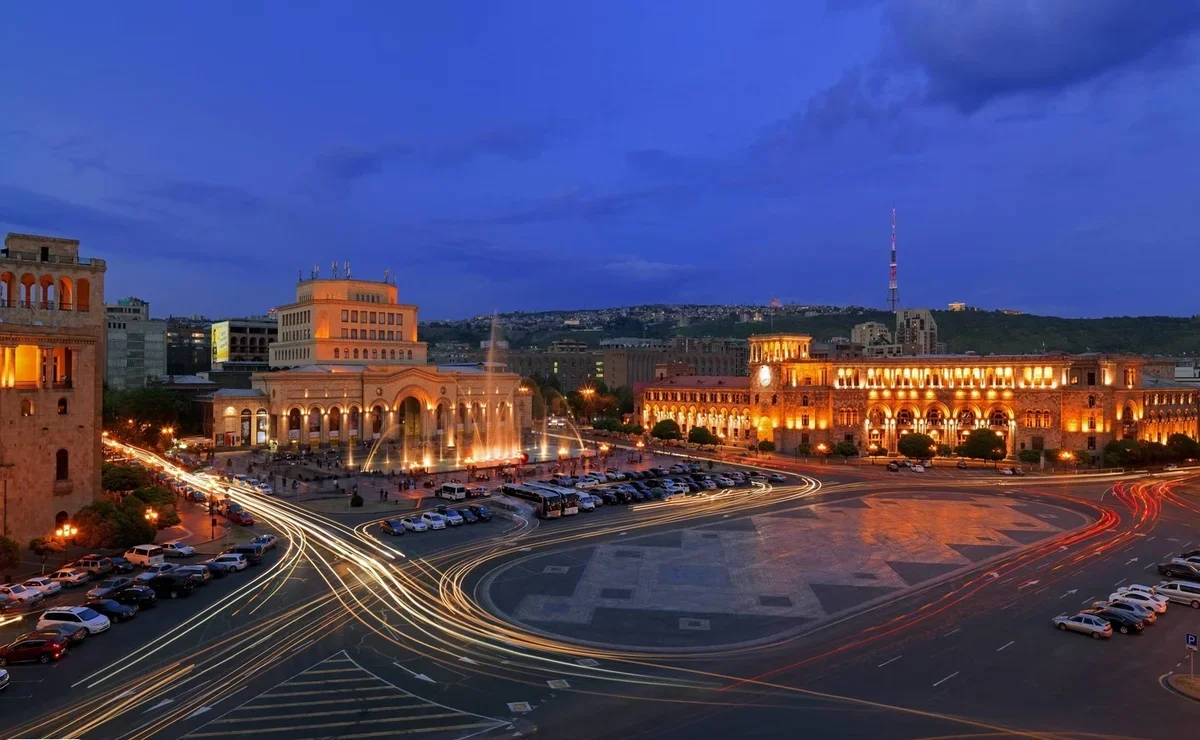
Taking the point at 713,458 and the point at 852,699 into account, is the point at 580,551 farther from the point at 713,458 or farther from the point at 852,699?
the point at 713,458

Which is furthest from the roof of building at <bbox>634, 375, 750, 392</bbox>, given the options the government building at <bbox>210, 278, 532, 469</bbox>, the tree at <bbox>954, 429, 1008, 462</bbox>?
the tree at <bbox>954, 429, 1008, 462</bbox>

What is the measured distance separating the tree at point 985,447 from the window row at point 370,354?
6904 centimetres

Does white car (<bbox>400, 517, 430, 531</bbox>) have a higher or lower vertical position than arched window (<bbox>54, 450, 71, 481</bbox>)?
lower

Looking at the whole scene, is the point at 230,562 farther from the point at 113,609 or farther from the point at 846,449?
the point at 846,449

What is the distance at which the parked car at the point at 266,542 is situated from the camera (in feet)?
131

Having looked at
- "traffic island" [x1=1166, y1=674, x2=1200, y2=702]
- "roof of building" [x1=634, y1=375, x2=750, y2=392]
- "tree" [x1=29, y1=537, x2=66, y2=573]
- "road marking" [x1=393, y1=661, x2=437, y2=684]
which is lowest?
"traffic island" [x1=1166, y1=674, x2=1200, y2=702]

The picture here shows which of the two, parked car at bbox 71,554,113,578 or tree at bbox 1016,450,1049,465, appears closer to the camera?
parked car at bbox 71,554,113,578

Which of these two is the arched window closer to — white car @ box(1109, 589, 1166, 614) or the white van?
the white van

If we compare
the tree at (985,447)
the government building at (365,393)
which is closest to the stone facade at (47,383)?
the government building at (365,393)

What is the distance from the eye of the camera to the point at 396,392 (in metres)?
92.6

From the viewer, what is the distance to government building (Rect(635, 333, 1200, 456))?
281 ft

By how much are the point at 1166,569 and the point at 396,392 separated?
75.8m

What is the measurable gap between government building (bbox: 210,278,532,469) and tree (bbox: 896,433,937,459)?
42646 mm

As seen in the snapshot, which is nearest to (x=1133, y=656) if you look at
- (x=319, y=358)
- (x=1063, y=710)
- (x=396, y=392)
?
(x=1063, y=710)
